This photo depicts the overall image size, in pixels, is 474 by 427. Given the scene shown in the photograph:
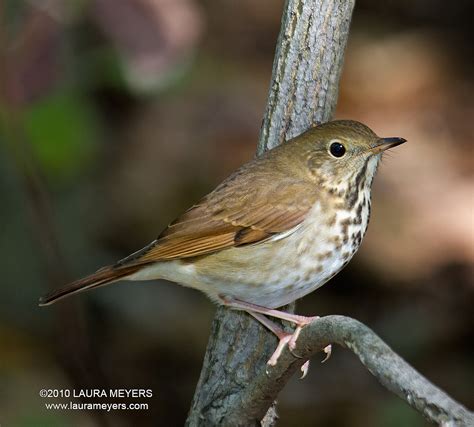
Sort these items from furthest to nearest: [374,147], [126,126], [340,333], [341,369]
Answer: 1. [126,126]
2. [341,369]
3. [374,147]
4. [340,333]

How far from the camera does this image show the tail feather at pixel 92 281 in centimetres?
318

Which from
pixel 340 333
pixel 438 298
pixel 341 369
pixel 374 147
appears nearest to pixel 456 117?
pixel 438 298

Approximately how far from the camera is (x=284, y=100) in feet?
10.8

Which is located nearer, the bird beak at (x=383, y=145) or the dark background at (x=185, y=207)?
the bird beak at (x=383, y=145)

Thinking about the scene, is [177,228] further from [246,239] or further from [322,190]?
[322,190]

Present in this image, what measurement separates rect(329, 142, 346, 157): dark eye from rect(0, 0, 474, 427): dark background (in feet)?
1.99

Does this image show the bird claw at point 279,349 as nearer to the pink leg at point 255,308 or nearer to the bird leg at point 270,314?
the bird leg at point 270,314

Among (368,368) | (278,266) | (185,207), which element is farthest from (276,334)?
(185,207)

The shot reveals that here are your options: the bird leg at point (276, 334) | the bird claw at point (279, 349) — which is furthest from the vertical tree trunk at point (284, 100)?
the bird claw at point (279, 349)

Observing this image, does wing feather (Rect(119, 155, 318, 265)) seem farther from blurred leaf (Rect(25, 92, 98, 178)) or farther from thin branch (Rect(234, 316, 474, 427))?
blurred leaf (Rect(25, 92, 98, 178))

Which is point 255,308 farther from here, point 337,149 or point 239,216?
point 337,149

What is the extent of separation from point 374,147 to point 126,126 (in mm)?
3560

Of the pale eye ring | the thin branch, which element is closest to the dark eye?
the pale eye ring

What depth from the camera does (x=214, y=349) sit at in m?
3.28
